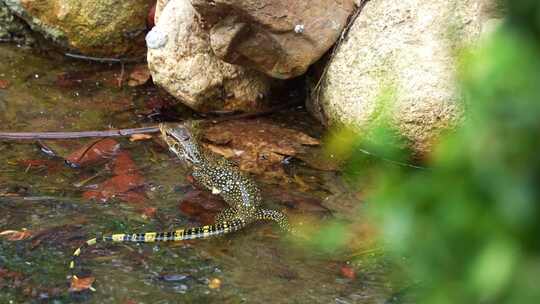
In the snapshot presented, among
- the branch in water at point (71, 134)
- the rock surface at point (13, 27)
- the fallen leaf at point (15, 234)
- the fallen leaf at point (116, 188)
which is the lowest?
the fallen leaf at point (15, 234)

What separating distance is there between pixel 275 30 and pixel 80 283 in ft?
8.34

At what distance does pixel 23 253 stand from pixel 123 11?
339 centimetres

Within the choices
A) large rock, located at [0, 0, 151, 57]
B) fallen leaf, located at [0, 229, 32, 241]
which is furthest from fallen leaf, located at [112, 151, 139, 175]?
large rock, located at [0, 0, 151, 57]

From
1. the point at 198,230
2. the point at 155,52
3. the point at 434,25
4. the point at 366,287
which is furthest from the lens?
the point at 155,52

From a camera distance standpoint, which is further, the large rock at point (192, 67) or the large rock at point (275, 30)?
the large rock at point (192, 67)

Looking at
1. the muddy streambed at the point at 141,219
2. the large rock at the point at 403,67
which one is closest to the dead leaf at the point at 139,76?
the muddy streambed at the point at 141,219

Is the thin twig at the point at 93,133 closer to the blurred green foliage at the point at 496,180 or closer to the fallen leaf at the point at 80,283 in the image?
the fallen leaf at the point at 80,283

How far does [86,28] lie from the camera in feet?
25.2

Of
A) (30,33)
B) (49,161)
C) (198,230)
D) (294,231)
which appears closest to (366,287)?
(294,231)

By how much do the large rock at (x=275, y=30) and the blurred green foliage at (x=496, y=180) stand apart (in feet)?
15.3

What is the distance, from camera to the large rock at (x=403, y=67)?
574 cm

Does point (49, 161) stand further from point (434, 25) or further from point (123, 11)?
point (434, 25)

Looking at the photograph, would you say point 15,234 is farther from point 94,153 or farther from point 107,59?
point 107,59

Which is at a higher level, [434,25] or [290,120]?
[434,25]
